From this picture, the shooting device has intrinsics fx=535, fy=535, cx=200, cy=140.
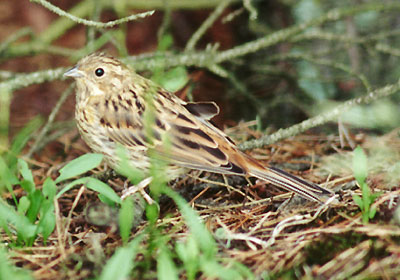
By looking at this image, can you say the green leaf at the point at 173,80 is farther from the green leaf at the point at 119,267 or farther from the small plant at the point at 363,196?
the green leaf at the point at 119,267

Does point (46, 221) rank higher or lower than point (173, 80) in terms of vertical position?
lower

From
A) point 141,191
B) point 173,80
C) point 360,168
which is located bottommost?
point 360,168

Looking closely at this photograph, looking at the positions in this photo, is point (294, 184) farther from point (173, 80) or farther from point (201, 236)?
point (173, 80)

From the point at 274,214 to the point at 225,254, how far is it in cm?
52

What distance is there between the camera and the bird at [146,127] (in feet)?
10.4

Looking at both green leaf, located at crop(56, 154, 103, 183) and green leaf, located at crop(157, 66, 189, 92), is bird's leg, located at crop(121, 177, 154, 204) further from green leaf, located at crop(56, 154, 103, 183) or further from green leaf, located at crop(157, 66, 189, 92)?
green leaf, located at crop(157, 66, 189, 92)

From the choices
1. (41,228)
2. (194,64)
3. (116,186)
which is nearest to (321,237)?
(41,228)

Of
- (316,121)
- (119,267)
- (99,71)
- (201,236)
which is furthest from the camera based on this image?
(99,71)

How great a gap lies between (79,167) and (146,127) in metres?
0.61

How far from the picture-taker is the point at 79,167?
281 cm

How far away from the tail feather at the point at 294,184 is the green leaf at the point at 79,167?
925mm

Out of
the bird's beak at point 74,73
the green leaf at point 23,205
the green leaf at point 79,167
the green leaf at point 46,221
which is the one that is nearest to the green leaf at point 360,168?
the green leaf at point 79,167

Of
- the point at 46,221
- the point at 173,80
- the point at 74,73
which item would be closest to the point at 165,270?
the point at 46,221

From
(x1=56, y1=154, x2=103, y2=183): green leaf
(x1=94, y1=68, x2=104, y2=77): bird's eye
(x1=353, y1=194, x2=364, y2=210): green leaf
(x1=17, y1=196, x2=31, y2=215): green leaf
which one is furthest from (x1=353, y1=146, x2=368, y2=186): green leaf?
(x1=94, y1=68, x2=104, y2=77): bird's eye
